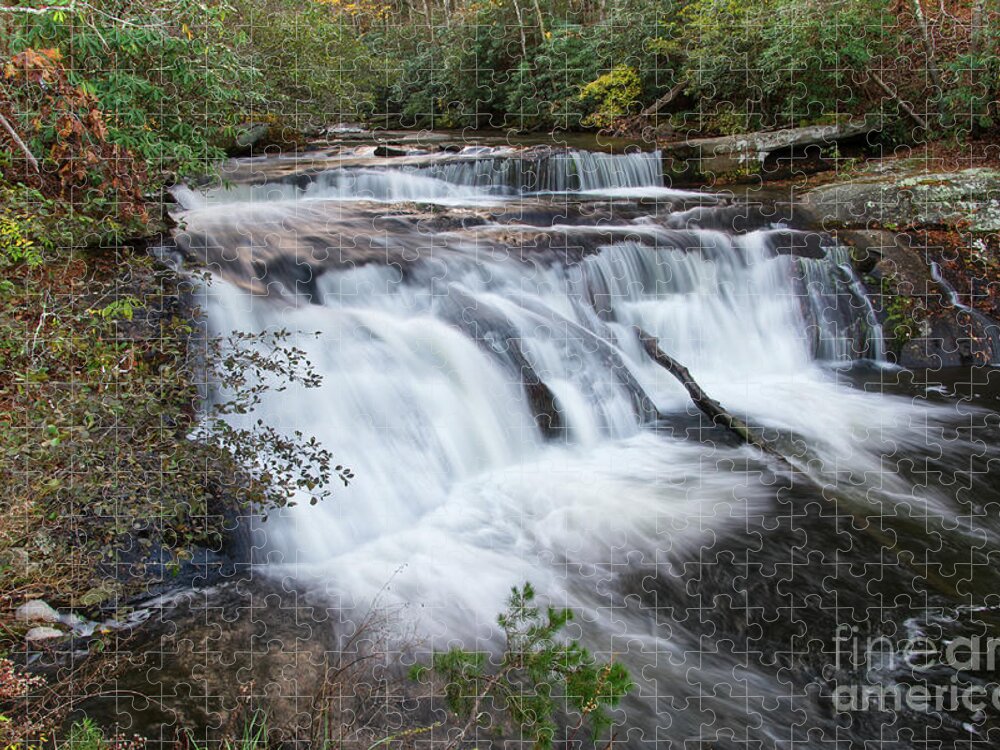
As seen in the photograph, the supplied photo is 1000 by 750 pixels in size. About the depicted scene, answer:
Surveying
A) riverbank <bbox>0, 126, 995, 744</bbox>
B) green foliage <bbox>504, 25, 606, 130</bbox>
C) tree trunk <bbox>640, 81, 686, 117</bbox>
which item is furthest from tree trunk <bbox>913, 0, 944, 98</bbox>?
riverbank <bbox>0, 126, 995, 744</bbox>

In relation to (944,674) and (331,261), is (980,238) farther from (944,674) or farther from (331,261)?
(331,261)

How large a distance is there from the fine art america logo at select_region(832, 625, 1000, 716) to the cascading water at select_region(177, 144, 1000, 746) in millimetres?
181

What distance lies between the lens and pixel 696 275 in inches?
320

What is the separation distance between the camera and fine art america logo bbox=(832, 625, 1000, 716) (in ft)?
10.5

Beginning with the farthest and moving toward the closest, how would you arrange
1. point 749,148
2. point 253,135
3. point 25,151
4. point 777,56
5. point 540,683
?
point 253,135
point 749,148
point 777,56
point 25,151
point 540,683

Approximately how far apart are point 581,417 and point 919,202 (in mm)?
6416

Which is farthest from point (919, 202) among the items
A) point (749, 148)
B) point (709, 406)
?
point (709, 406)

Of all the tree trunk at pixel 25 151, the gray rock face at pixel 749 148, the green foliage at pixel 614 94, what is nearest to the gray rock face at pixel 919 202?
the gray rock face at pixel 749 148

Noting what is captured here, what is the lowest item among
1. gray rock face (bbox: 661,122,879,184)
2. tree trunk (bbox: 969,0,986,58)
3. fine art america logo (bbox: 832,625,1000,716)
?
fine art america logo (bbox: 832,625,1000,716)

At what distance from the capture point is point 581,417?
19.8 feet

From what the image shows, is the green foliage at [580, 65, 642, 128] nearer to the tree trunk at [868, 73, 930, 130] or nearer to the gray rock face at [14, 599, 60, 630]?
the tree trunk at [868, 73, 930, 130]

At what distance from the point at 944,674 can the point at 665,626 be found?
1340 millimetres

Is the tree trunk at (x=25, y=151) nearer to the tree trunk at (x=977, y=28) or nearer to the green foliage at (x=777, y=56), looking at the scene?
the green foliage at (x=777, y=56)

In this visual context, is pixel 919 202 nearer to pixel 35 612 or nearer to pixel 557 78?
pixel 557 78
